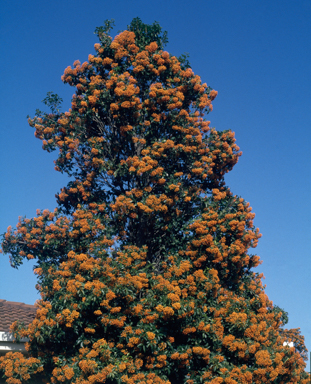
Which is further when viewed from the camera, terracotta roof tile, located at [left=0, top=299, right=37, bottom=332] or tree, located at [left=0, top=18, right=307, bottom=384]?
terracotta roof tile, located at [left=0, top=299, right=37, bottom=332]

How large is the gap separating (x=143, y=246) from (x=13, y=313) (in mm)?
4861

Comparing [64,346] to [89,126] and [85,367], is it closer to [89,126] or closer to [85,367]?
[85,367]

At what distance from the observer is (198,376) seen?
10.2 metres

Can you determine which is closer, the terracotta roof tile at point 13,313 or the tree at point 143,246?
the tree at point 143,246

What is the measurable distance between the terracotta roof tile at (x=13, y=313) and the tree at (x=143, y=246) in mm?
Answer: 897

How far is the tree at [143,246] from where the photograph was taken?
33.1 ft

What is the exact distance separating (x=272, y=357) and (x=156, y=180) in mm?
6015

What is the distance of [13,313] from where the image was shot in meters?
12.9

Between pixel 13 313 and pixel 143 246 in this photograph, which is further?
pixel 13 313

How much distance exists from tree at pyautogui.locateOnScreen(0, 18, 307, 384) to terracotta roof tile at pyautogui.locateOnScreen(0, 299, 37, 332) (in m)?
→ 0.90

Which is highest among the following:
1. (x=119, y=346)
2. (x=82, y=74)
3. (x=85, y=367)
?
(x=82, y=74)

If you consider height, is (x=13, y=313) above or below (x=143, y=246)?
below

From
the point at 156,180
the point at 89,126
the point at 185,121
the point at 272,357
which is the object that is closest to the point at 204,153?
the point at 185,121

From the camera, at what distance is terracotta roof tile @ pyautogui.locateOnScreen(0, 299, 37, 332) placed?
37.3ft
